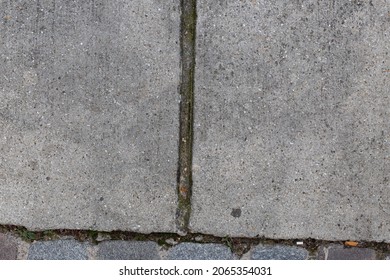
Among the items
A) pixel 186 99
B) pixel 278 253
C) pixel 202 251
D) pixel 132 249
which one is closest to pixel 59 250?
pixel 132 249

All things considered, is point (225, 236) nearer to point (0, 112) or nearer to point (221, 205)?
point (221, 205)

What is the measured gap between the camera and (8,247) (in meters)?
2.67

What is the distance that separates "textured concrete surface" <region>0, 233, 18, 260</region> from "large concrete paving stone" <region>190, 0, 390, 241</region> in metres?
0.92

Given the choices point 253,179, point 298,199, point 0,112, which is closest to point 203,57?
point 253,179

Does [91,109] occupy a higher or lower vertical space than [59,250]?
higher

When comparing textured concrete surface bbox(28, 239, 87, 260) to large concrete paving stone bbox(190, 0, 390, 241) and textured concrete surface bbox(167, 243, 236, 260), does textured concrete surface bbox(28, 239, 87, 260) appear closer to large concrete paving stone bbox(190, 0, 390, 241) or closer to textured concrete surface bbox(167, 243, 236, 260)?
textured concrete surface bbox(167, 243, 236, 260)

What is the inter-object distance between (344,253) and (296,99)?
2.52 feet

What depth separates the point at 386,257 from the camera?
2.65m

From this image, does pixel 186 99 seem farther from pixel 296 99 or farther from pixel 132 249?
pixel 132 249

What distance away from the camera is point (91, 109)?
261 centimetres

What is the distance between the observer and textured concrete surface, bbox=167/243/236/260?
265 cm

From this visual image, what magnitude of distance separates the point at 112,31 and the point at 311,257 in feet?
4.66

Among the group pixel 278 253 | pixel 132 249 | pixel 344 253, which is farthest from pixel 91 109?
pixel 344 253
